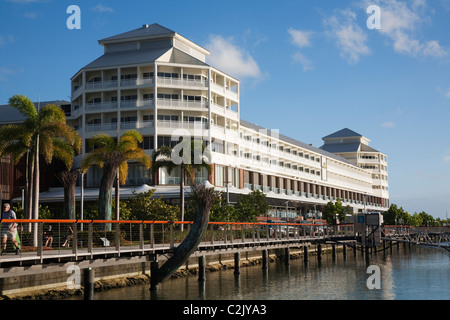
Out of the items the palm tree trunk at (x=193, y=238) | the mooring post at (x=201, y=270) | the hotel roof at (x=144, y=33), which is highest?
the hotel roof at (x=144, y=33)

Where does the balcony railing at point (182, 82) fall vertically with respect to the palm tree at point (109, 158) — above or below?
above

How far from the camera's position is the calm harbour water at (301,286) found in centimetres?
2883

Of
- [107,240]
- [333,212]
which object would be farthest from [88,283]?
[333,212]

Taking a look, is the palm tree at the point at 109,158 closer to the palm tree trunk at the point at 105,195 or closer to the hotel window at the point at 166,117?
the palm tree trunk at the point at 105,195

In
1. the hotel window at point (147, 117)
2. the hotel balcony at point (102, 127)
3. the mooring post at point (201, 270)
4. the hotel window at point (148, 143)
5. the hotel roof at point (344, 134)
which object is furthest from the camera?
the hotel roof at point (344, 134)

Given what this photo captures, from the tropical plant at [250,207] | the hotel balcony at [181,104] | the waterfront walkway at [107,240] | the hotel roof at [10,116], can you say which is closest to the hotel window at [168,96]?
the hotel balcony at [181,104]

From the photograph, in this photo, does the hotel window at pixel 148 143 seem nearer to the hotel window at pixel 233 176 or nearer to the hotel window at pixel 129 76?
the hotel window at pixel 129 76

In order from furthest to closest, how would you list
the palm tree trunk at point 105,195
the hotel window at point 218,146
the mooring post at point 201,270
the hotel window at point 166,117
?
the hotel window at point 218,146, the hotel window at point 166,117, the palm tree trunk at point 105,195, the mooring post at point 201,270

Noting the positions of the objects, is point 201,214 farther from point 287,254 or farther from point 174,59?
point 174,59

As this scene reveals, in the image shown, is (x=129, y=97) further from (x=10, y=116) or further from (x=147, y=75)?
(x=10, y=116)

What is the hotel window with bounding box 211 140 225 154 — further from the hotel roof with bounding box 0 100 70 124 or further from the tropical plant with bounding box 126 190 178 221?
the hotel roof with bounding box 0 100 70 124

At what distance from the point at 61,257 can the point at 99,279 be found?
26.0 feet

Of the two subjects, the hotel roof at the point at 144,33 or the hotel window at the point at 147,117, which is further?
the hotel roof at the point at 144,33

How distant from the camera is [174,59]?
6969 centimetres
